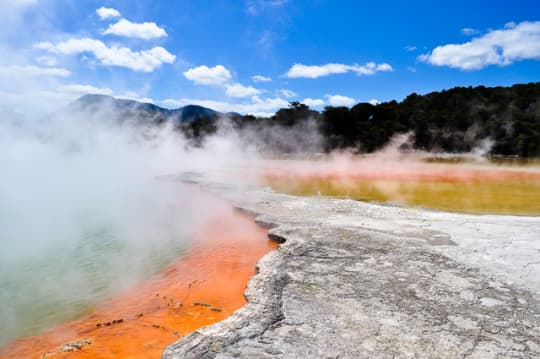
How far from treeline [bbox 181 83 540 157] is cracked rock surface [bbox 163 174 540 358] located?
27.0m

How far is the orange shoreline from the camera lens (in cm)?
358

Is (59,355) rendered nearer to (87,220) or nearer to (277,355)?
(277,355)

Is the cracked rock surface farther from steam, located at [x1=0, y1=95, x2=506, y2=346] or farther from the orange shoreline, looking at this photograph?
steam, located at [x1=0, y1=95, x2=506, y2=346]

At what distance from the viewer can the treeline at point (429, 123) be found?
2991cm

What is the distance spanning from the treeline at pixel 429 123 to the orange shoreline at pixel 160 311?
93.6 ft

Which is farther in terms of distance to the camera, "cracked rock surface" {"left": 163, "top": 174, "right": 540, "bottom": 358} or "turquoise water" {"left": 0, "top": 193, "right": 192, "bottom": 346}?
"turquoise water" {"left": 0, "top": 193, "right": 192, "bottom": 346}

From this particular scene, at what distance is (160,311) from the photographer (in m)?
4.34

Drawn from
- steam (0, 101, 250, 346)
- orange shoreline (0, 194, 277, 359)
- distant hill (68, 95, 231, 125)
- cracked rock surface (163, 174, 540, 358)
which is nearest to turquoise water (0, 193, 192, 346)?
steam (0, 101, 250, 346)

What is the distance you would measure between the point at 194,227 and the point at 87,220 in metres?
3.03

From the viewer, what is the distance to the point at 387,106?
37781mm

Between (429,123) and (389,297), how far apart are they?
3296 cm

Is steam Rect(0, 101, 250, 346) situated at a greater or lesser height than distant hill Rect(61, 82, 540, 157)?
lesser

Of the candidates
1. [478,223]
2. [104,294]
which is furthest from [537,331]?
[104,294]

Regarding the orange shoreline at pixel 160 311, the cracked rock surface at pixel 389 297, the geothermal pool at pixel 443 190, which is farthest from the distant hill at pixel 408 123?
the orange shoreline at pixel 160 311
